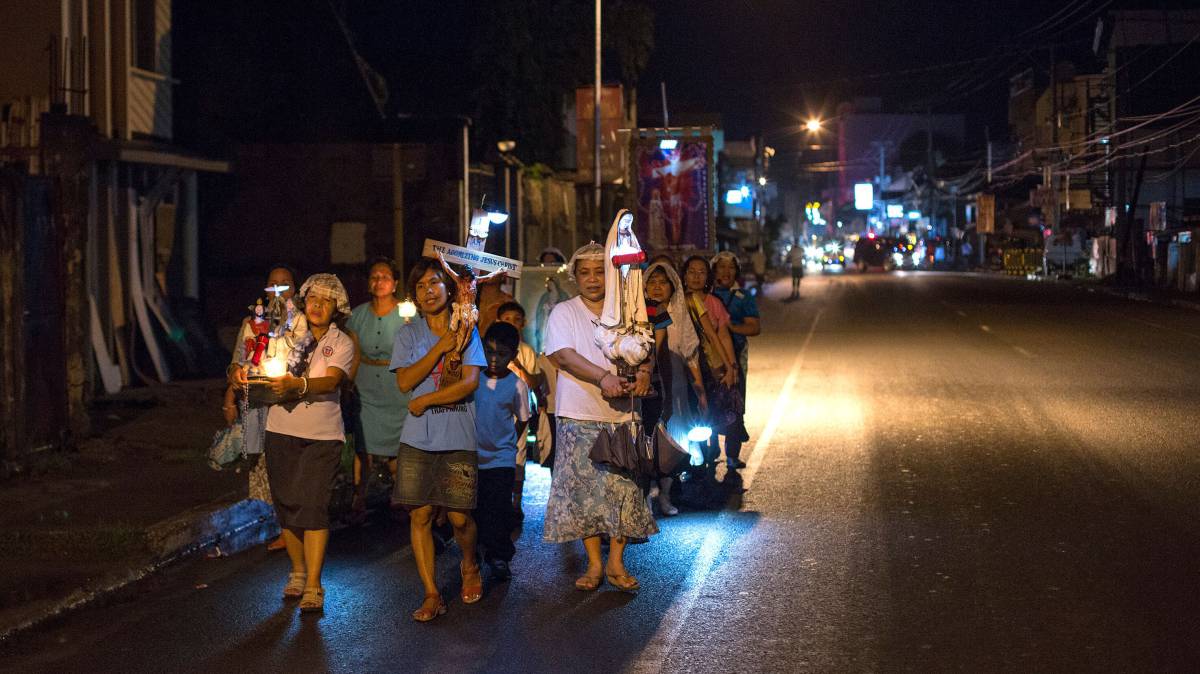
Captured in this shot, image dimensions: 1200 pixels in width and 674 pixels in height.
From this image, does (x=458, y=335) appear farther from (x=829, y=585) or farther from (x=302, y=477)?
(x=829, y=585)

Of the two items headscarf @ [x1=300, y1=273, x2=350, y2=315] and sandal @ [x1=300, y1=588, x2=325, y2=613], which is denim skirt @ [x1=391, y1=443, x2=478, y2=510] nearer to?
sandal @ [x1=300, y1=588, x2=325, y2=613]

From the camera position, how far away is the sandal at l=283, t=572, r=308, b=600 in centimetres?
683

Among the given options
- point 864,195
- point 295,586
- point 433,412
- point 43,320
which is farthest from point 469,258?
point 864,195

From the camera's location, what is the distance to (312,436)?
21.3 feet

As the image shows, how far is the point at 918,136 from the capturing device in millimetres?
118812

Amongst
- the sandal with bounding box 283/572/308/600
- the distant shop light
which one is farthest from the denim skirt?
the distant shop light

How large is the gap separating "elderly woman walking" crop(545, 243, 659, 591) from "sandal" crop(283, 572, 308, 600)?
134 cm

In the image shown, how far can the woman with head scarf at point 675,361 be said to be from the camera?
8242 mm

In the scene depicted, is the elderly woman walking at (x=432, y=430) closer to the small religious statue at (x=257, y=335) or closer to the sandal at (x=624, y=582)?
the small religious statue at (x=257, y=335)

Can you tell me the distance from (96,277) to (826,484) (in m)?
9.45

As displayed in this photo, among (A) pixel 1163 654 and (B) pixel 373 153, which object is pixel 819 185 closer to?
(B) pixel 373 153

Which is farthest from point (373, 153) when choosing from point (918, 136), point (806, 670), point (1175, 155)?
point (918, 136)

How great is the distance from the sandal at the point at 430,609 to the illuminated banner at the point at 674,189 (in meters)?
15.4

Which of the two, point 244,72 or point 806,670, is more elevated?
point 244,72
